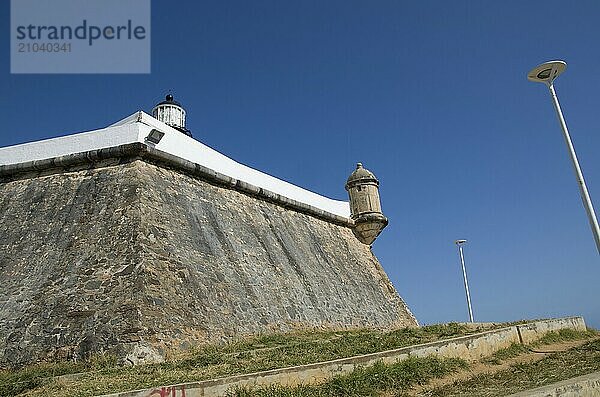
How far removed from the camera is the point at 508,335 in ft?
26.3

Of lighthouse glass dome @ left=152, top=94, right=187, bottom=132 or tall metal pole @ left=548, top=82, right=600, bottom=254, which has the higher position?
lighthouse glass dome @ left=152, top=94, right=187, bottom=132

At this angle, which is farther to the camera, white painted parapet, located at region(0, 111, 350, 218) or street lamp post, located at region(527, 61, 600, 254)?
white painted parapet, located at region(0, 111, 350, 218)

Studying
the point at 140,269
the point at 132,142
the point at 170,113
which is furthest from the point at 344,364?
the point at 170,113

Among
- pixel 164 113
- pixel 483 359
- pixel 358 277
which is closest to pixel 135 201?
pixel 483 359

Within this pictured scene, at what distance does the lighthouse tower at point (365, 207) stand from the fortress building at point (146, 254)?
323 cm

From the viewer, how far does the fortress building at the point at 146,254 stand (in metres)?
7.36

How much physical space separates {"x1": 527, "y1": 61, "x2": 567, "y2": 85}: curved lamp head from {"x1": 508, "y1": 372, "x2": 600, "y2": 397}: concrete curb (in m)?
5.60

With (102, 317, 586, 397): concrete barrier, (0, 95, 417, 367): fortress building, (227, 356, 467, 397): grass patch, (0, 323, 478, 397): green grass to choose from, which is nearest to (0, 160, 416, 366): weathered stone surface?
(0, 95, 417, 367): fortress building

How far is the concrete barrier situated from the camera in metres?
4.22

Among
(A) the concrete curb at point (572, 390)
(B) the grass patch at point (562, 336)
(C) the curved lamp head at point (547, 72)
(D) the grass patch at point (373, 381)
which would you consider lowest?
(A) the concrete curb at point (572, 390)

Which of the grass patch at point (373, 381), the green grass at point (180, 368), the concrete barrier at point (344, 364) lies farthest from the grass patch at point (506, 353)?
the grass patch at point (373, 381)

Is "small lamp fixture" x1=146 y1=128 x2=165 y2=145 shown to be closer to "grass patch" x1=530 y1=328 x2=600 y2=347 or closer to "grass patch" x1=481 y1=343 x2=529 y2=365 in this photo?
"grass patch" x1=481 y1=343 x2=529 y2=365

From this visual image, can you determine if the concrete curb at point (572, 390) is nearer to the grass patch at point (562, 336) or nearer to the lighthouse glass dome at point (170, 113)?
the grass patch at point (562, 336)

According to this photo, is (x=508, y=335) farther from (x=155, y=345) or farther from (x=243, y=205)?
(x=243, y=205)
